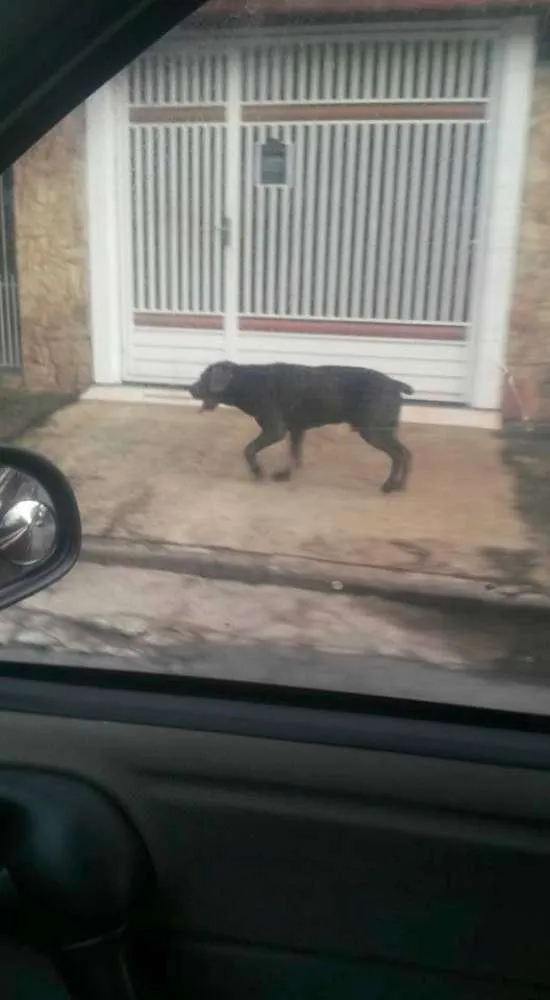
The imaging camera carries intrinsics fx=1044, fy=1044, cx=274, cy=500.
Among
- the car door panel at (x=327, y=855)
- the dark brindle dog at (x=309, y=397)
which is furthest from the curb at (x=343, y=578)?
the car door panel at (x=327, y=855)

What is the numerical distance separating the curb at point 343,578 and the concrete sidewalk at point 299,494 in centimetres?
2

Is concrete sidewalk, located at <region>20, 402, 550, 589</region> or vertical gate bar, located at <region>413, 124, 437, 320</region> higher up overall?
vertical gate bar, located at <region>413, 124, 437, 320</region>

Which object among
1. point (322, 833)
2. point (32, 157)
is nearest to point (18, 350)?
point (32, 157)

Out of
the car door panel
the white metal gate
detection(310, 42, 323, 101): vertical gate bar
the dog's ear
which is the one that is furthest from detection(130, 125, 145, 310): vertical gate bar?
the car door panel

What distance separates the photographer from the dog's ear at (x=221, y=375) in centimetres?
223

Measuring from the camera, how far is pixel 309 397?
2260mm

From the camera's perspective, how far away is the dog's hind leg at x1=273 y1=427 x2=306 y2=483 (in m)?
2.31

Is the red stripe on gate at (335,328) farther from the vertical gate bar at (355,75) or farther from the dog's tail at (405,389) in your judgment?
the vertical gate bar at (355,75)

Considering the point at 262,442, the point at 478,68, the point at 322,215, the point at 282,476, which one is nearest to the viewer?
the point at 478,68

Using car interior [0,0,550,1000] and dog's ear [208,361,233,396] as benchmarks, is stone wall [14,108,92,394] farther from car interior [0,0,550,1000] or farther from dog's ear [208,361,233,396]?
car interior [0,0,550,1000]

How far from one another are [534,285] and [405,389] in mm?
344

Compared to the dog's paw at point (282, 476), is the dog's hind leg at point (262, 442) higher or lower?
higher

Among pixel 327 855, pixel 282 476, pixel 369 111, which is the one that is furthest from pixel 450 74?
pixel 327 855

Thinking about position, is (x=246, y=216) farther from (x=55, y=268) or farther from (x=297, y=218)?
(x=55, y=268)
